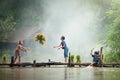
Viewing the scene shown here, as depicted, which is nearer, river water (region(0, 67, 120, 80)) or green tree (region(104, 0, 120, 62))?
river water (region(0, 67, 120, 80))

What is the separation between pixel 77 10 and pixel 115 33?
23744 mm

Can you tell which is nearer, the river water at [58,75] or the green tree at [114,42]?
the river water at [58,75]

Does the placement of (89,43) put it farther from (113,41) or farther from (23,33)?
(113,41)

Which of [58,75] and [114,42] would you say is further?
[114,42]

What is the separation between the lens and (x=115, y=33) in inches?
1191

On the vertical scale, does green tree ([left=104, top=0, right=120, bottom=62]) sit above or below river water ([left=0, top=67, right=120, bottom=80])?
above

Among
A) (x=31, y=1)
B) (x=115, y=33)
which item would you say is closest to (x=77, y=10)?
(x=31, y=1)

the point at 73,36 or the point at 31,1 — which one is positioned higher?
the point at 31,1

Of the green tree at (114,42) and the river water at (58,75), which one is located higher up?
the green tree at (114,42)

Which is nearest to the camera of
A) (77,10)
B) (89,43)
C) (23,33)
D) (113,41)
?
(113,41)

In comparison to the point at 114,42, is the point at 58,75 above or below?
below

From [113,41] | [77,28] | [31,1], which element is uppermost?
[31,1]

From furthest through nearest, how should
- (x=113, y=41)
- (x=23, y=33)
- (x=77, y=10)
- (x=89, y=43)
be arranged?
1. (x=77, y=10)
2. (x=23, y=33)
3. (x=89, y=43)
4. (x=113, y=41)

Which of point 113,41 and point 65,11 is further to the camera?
point 65,11
